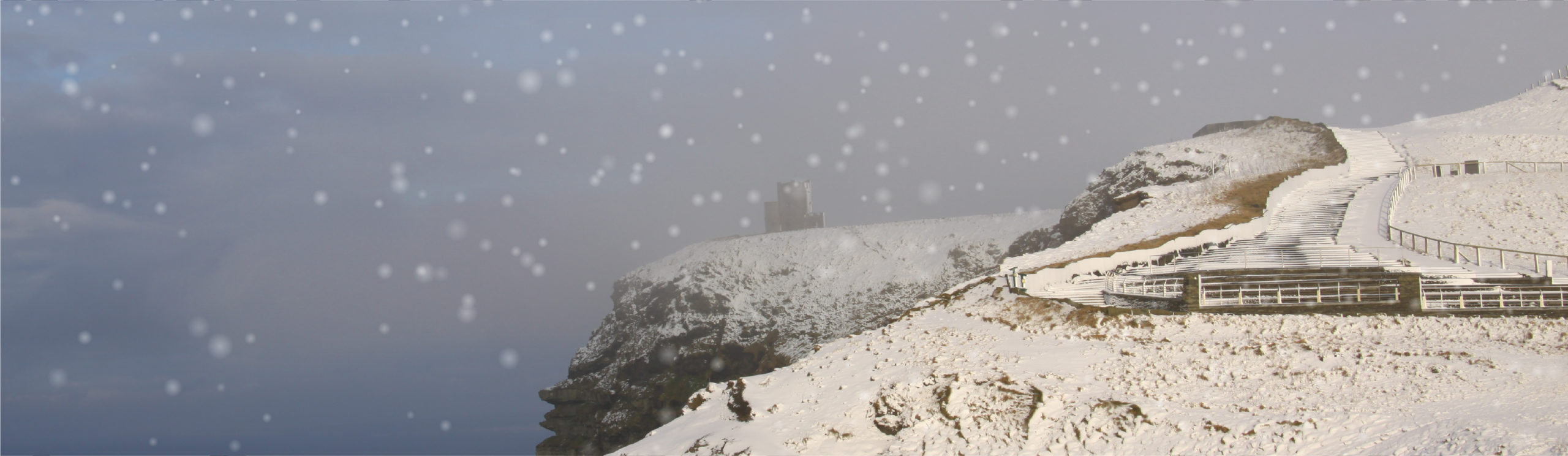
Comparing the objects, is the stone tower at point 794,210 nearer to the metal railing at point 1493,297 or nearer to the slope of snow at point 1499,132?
the slope of snow at point 1499,132

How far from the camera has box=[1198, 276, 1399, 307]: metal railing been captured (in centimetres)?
1670

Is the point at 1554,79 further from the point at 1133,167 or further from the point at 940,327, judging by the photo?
the point at 940,327

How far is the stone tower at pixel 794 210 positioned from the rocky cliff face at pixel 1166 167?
24243 millimetres

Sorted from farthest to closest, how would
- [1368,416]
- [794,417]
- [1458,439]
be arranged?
[794,417]
[1368,416]
[1458,439]

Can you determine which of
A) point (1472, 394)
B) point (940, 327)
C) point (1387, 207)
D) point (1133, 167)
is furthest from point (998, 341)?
point (1133, 167)

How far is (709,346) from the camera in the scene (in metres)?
46.3

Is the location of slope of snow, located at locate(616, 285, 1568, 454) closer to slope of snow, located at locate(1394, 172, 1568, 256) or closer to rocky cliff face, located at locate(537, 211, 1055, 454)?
slope of snow, located at locate(1394, 172, 1568, 256)

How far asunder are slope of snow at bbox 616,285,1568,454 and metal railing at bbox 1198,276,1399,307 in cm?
80

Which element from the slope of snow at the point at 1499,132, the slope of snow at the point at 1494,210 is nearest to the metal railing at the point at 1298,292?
the slope of snow at the point at 1494,210

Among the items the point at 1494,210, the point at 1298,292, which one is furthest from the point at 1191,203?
the point at 1298,292

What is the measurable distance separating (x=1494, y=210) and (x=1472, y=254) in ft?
23.8

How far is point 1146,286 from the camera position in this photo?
1997 centimetres

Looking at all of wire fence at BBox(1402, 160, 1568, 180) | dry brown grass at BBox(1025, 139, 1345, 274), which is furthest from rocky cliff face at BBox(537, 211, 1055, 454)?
wire fence at BBox(1402, 160, 1568, 180)

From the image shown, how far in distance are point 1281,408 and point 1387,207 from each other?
1918cm
